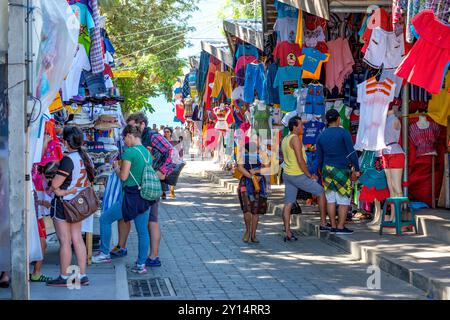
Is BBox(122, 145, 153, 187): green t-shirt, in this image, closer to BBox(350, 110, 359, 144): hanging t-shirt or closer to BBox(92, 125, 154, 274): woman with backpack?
BBox(92, 125, 154, 274): woman with backpack

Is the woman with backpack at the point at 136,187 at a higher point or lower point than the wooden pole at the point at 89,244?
higher

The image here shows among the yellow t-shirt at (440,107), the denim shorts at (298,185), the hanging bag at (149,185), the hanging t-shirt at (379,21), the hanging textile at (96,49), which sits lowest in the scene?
the denim shorts at (298,185)

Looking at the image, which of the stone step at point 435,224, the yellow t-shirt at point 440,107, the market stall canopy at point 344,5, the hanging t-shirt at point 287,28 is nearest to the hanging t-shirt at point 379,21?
the market stall canopy at point 344,5

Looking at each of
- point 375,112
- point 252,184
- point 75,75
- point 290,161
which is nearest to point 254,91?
point 375,112

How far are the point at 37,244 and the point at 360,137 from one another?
6404 millimetres

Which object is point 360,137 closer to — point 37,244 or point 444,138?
point 444,138

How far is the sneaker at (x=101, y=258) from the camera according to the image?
381 inches

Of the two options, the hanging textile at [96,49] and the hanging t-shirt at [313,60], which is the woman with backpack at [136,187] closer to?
the hanging textile at [96,49]

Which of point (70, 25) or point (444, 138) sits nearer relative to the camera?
point (70, 25)

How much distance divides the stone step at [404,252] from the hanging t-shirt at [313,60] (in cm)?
321

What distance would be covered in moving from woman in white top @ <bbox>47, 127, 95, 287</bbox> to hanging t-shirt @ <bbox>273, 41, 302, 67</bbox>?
8.66 meters

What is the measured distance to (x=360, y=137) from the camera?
482 inches

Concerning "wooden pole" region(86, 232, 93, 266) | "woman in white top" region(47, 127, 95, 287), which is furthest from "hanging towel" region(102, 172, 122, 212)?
"woman in white top" region(47, 127, 95, 287)
